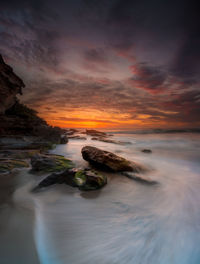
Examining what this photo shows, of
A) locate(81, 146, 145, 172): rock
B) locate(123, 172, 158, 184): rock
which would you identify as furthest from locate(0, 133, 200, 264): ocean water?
locate(81, 146, 145, 172): rock

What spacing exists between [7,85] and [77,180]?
36.3ft

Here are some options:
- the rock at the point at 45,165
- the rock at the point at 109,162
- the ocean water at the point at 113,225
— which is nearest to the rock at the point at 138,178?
the rock at the point at 109,162

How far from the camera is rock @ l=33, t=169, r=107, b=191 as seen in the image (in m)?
3.35

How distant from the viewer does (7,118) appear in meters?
10.1

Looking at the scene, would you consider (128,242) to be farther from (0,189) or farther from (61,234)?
(0,189)

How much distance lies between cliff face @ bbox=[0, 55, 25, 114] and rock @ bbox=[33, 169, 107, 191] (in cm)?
1005

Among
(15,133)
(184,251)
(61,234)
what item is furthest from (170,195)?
(15,133)

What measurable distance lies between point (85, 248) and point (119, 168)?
333 cm

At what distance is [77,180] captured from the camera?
3477 millimetres

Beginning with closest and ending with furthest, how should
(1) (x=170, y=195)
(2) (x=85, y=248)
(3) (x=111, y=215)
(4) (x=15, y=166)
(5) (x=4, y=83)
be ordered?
(2) (x=85, y=248) → (3) (x=111, y=215) → (1) (x=170, y=195) → (4) (x=15, y=166) → (5) (x=4, y=83)

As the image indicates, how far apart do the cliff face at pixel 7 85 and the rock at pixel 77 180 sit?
10.1 metres

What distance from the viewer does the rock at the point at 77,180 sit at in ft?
11.0

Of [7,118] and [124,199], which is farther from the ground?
[7,118]

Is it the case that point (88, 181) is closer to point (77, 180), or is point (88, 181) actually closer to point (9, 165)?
point (77, 180)
